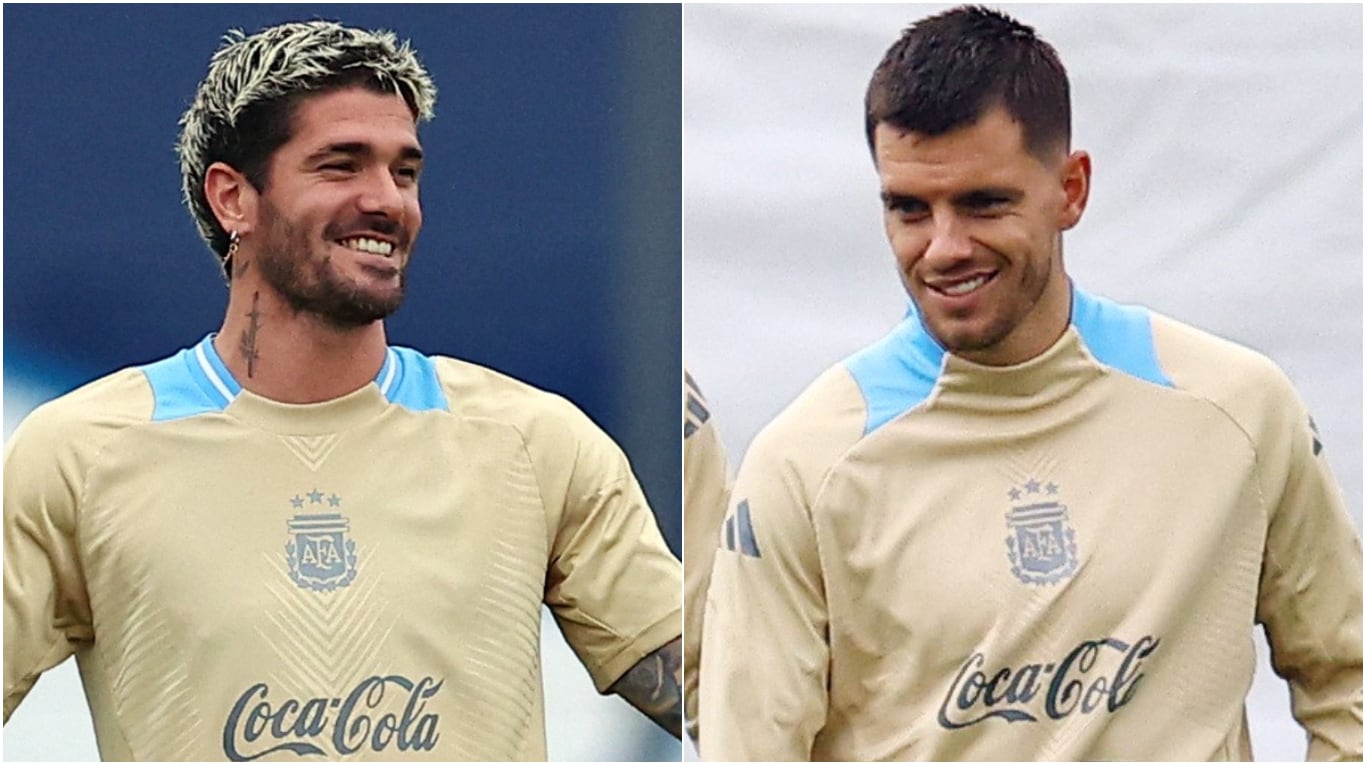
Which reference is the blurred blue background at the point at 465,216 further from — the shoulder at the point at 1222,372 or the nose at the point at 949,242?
the shoulder at the point at 1222,372

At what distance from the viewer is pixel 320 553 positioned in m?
2.61

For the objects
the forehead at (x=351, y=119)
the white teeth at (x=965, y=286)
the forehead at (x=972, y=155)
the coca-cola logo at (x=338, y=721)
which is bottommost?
the coca-cola logo at (x=338, y=721)

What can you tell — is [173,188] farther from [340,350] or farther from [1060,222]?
[1060,222]

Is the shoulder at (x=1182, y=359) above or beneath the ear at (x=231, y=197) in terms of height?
beneath

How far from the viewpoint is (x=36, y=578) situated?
2582 mm

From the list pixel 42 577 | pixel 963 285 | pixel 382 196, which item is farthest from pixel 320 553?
pixel 963 285

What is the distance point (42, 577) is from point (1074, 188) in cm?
131

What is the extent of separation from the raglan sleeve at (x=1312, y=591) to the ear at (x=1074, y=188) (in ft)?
1.09

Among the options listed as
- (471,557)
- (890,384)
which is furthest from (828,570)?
(471,557)

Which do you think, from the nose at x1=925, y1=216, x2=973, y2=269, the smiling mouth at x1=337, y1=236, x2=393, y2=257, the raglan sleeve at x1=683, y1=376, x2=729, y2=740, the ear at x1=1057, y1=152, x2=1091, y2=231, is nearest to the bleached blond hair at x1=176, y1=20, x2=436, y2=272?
the smiling mouth at x1=337, y1=236, x2=393, y2=257

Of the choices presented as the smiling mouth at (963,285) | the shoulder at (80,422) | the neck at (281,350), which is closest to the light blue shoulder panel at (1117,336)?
the smiling mouth at (963,285)

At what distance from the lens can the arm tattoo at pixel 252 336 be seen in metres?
2.64

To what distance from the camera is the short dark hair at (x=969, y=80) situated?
261 cm

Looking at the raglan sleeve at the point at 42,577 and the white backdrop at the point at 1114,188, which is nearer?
the raglan sleeve at the point at 42,577
